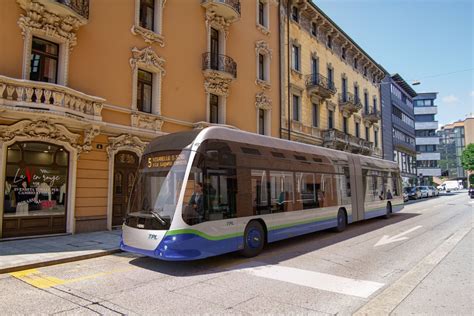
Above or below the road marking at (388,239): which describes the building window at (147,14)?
above

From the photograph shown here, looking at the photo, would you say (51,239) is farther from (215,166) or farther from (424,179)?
(424,179)

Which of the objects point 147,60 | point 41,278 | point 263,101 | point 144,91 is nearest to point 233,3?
point 263,101

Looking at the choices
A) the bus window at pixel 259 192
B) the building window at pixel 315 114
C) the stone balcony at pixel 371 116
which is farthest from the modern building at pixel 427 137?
the bus window at pixel 259 192

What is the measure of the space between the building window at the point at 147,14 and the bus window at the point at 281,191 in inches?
383

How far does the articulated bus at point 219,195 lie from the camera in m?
7.00

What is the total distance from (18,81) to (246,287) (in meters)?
9.19

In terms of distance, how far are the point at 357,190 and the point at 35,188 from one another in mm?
12348

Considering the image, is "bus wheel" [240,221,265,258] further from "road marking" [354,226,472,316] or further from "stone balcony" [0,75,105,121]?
"stone balcony" [0,75,105,121]

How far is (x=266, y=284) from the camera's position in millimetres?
6102

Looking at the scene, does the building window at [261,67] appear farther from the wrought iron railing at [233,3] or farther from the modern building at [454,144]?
the modern building at [454,144]

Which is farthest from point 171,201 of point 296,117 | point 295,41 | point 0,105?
point 295,41

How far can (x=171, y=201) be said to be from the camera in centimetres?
704

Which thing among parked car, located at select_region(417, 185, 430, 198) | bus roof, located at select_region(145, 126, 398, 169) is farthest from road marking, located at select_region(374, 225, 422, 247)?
parked car, located at select_region(417, 185, 430, 198)

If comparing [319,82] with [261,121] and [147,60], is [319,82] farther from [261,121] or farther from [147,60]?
[147,60]
